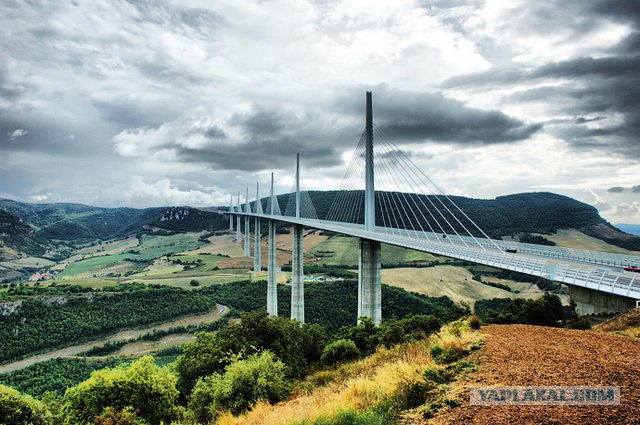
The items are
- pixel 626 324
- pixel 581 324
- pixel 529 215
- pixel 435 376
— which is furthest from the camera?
pixel 529 215

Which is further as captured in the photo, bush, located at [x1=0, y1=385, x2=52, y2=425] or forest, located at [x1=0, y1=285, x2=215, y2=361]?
forest, located at [x1=0, y1=285, x2=215, y2=361]

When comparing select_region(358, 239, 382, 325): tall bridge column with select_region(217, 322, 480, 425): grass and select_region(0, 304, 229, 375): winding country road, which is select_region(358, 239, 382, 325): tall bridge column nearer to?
select_region(217, 322, 480, 425): grass

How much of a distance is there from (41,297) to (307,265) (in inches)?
2115

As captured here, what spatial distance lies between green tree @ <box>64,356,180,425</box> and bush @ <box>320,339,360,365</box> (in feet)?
24.1

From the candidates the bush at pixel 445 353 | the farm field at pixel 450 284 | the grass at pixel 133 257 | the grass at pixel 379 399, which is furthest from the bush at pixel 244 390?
the grass at pixel 133 257

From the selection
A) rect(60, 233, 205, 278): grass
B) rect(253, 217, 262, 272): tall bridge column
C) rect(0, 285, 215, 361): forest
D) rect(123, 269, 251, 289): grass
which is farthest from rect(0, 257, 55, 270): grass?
rect(253, 217, 262, 272): tall bridge column

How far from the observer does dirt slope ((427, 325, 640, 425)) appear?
5.79m

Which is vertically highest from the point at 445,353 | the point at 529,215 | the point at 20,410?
the point at 529,215

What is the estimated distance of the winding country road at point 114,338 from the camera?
143 ft

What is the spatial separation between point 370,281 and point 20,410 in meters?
22.8

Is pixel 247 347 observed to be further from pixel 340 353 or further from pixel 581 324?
pixel 581 324

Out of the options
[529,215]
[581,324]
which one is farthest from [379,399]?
[529,215]

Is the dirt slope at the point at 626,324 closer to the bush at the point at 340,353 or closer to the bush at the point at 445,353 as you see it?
the bush at the point at 445,353

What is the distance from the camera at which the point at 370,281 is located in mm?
29703
